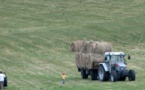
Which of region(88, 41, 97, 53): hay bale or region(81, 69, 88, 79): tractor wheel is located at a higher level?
region(88, 41, 97, 53): hay bale

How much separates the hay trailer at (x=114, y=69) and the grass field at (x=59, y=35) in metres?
0.69

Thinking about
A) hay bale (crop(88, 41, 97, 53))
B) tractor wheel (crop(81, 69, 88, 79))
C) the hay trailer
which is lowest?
tractor wheel (crop(81, 69, 88, 79))

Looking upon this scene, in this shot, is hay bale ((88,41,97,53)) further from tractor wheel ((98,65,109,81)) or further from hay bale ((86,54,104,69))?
tractor wheel ((98,65,109,81))

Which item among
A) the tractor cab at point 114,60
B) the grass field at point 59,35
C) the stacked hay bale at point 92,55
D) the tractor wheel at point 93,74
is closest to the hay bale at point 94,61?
the stacked hay bale at point 92,55

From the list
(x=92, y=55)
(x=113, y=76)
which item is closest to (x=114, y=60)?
(x=113, y=76)

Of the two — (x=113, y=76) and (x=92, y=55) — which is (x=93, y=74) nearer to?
(x=92, y=55)

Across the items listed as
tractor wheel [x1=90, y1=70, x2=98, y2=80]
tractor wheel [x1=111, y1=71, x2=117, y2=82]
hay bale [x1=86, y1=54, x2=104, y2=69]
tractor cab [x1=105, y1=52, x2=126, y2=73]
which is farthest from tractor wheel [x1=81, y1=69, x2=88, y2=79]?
tractor wheel [x1=111, y1=71, x2=117, y2=82]

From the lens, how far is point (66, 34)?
62.8 metres

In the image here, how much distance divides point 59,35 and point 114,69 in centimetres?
2642

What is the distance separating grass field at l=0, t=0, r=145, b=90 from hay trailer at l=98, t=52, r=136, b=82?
687 millimetres

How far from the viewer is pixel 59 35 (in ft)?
204

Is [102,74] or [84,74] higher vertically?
[102,74]

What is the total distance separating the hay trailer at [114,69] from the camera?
116 feet

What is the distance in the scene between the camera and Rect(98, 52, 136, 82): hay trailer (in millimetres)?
35438
